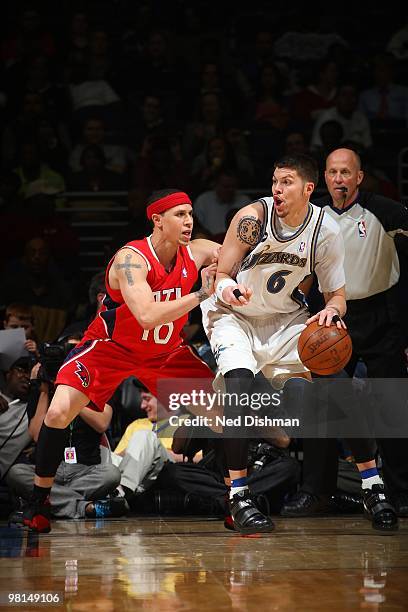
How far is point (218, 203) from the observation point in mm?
8273

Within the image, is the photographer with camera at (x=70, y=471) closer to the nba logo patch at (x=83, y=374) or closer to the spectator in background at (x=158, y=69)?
the nba logo patch at (x=83, y=374)

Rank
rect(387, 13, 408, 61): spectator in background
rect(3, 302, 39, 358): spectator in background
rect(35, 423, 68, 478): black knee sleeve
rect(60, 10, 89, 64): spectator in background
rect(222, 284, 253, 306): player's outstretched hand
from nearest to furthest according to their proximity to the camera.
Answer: rect(222, 284, 253, 306): player's outstretched hand → rect(35, 423, 68, 478): black knee sleeve → rect(3, 302, 39, 358): spectator in background → rect(60, 10, 89, 64): spectator in background → rect(387, 13, 408, 61): spectator in background

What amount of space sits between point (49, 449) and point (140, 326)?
81cm

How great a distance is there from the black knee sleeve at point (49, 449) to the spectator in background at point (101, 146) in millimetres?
4210

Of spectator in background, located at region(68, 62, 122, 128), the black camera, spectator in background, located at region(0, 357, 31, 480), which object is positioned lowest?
spectator in background, located at region(0, 357, 31, 480)

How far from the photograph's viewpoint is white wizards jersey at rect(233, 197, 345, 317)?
5180mm

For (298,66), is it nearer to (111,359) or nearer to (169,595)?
(111,359)

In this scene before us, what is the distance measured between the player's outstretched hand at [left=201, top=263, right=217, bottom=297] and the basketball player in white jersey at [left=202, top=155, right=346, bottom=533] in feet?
0.13

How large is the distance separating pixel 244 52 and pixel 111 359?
21.1 feet

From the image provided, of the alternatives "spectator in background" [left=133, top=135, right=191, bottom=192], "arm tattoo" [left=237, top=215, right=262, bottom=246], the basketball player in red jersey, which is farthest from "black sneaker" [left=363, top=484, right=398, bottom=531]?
"spectator in background" [left=133, top=135, right=191, bottom=192]

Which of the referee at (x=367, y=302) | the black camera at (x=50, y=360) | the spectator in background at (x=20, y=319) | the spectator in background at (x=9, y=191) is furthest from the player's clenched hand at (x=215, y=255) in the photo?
the spectator in background at (x=9, y=191)

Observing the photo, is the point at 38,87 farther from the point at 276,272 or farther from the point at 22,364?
the point at 276,272

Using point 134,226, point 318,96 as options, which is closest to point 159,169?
point 134,226

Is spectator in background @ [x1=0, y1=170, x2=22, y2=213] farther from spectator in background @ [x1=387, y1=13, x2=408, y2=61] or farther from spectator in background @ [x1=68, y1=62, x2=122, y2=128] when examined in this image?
spectator in background @ [x1=387, y1=13, x2=408, y2=61]
